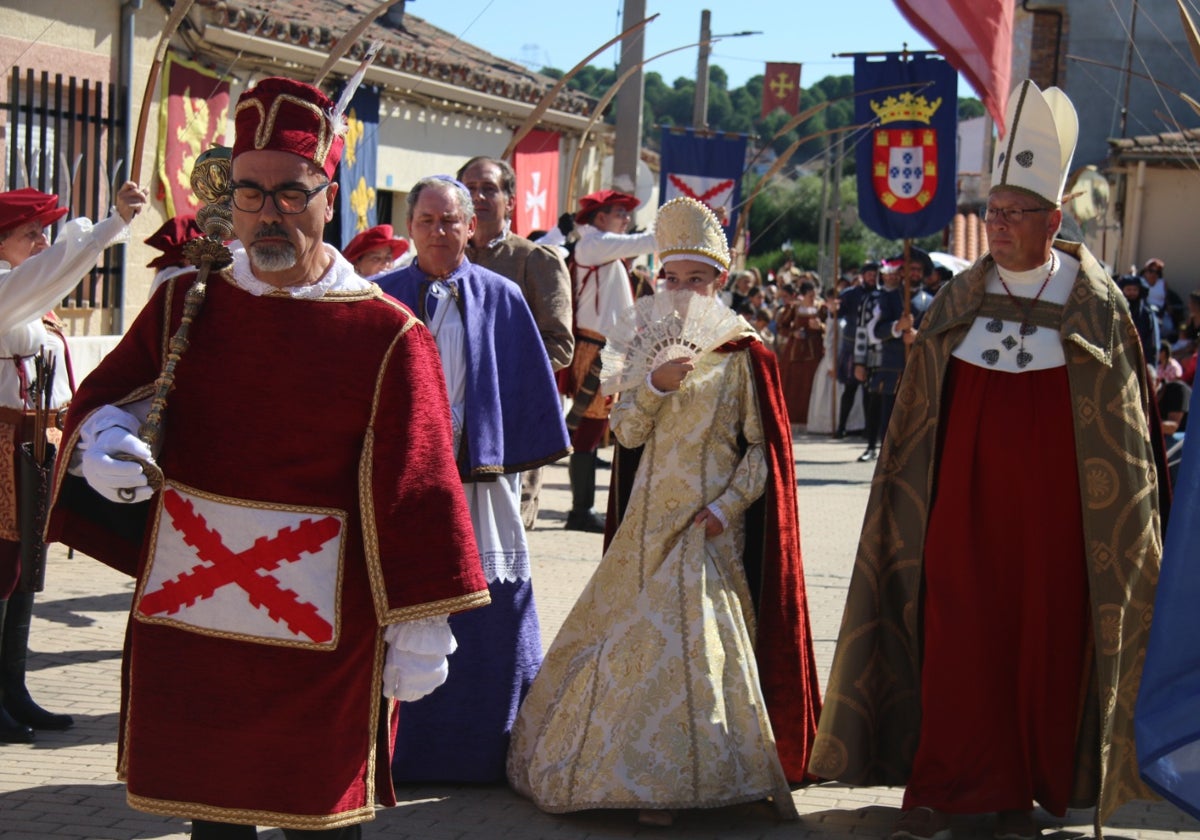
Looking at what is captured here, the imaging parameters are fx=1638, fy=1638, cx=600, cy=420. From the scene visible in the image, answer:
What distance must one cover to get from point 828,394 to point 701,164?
3373mm

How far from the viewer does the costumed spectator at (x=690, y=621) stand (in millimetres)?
4844

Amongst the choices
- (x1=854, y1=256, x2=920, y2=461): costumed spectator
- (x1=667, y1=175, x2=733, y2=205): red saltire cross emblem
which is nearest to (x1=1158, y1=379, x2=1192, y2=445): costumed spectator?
(x1=854, y1=256, x2=920, y2=461): costumed spectator

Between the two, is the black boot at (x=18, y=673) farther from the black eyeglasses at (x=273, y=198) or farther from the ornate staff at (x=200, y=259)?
the black eyeglasses at (x=273, y=198)

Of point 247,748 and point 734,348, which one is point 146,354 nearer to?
point 247,748

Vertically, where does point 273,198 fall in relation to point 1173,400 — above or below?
above

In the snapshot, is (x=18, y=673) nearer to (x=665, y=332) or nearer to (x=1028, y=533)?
(x=665, y=332)

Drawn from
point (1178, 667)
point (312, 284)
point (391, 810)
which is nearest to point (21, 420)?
point (391, 810)

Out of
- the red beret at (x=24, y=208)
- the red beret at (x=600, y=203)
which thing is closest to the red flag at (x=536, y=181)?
the red beret at (x=600, y=203)

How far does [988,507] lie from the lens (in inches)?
193

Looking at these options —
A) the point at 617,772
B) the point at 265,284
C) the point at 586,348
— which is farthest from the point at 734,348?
the point at 586,348

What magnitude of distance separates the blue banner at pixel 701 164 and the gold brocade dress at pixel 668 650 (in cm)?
1191

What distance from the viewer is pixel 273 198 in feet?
11.1

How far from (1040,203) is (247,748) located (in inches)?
114

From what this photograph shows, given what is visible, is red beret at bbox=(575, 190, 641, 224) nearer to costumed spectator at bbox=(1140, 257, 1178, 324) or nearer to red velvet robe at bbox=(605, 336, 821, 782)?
red velvet robe at bbox=(605, 336, 821, 782)
